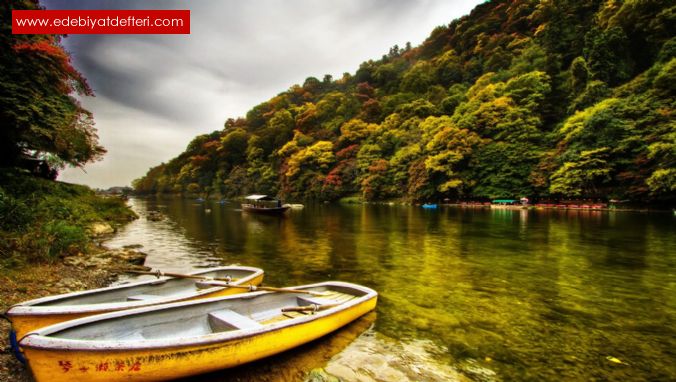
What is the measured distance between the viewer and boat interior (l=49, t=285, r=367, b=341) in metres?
4.85

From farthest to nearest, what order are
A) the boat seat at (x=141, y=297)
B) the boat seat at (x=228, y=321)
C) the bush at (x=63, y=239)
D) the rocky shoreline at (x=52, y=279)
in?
the bush at (x=63, y=239) < the boat seat at (x=141, y=297) < the boat seat at (x=228, y=321) < the rocky shoreline at (x=52, y=279)

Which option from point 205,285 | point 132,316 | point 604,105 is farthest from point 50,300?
point 604,105

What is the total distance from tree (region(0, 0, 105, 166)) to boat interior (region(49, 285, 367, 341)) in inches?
544

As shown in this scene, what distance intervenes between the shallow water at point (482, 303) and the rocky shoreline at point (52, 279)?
6.91 feet

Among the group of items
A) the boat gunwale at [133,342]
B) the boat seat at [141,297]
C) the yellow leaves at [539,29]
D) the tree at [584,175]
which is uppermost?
the yellow leaves at [539,29]

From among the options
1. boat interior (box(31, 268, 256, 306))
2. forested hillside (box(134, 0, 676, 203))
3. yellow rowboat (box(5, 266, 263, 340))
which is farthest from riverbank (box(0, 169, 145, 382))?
forested hillside (box(134, 0, 676, 203))

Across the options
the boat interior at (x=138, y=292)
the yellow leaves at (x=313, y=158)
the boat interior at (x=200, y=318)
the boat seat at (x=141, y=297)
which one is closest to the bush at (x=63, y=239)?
the boat interior at (x=138, y=292)

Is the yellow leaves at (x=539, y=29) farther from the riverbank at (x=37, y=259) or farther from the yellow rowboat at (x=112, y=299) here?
the riverbank at (x=37, y=259)

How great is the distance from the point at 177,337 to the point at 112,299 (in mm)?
2895

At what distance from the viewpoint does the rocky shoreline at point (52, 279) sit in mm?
4842

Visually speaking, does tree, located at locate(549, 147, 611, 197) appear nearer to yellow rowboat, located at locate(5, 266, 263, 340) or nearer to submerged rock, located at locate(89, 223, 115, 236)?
yellow rowboat, located at locate(5, 266, 263, 340)

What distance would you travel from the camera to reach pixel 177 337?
4859 mm

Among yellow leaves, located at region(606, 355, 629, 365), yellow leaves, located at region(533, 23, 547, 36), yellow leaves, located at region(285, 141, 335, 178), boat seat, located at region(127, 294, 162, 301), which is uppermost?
yellow leaves, located at region(533, 23, 547, 36)

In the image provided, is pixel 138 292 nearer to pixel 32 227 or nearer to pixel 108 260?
pixel 108 260
